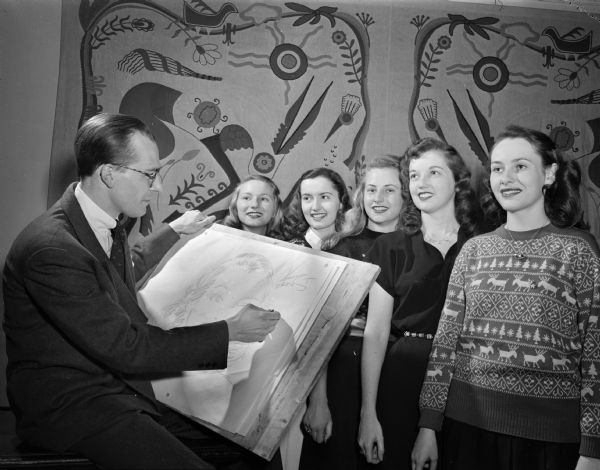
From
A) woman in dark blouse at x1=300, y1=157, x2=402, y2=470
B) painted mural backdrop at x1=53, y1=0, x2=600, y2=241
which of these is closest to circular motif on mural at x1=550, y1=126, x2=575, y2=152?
painted mural backdrop at x1=53, y1=0, x2=600, y2=241

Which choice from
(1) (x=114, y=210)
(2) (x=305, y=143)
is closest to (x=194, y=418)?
(1) (x=114, y=210)

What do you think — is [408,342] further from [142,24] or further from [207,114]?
[142,24]

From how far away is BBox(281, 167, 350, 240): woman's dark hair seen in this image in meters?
2.84

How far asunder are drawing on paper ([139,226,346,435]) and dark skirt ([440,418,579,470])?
0.62 m

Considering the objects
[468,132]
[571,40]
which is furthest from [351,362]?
[571,40]

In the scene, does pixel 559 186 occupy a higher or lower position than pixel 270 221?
higher

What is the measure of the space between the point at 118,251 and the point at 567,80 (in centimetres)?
253

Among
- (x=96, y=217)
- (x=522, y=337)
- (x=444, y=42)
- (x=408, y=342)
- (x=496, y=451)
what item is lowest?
(x=496, y=451)

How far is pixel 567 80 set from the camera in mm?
3135

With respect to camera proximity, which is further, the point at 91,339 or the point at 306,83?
the point at 306,83

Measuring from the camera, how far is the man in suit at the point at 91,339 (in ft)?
4.89

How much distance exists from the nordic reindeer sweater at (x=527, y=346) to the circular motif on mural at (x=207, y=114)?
5.23ft

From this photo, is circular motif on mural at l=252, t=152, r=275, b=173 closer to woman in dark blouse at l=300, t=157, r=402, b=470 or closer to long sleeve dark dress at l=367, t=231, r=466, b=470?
woman in dark blouse at l=300, t=157, r=402, b=470

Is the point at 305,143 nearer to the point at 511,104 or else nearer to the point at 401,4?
the point at 401,4
